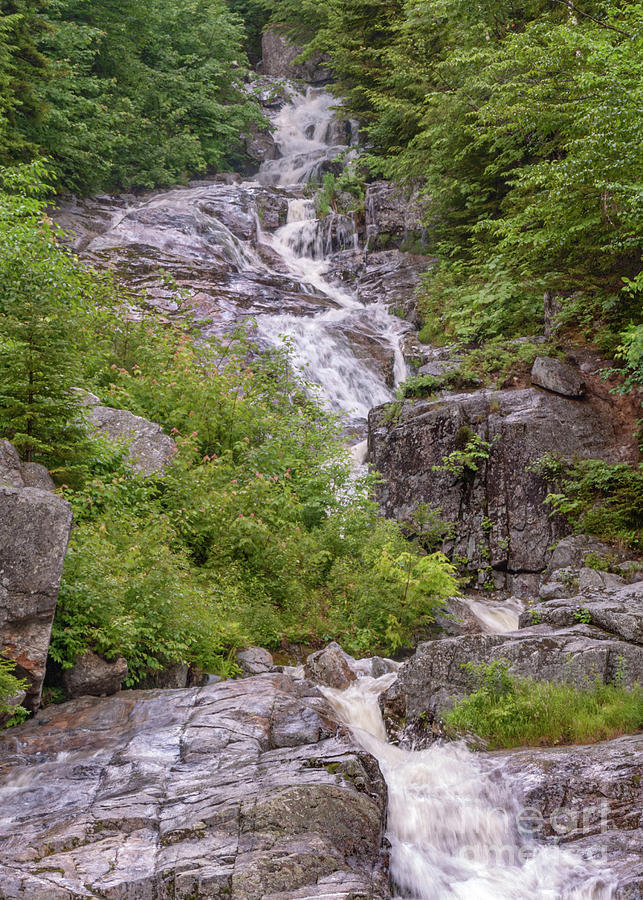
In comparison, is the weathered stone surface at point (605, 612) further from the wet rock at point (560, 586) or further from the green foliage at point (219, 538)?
the green foliage at point (219, 538)

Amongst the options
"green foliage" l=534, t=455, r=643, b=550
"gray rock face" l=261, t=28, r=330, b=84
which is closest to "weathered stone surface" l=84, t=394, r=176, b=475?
"green foliage" l=534, t=455, r=643, b=550

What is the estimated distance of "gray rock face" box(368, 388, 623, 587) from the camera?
11.2 meters

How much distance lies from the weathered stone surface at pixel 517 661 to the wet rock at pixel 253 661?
4.52 ft

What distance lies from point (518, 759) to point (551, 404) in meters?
8.07

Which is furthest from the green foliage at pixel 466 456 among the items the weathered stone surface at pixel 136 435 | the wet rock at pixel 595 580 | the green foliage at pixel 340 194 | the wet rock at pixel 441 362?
the green foliage at pixel 340 194

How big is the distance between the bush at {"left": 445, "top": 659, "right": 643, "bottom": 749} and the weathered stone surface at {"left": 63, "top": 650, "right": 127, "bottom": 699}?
2.92 metres

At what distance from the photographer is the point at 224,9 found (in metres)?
34.7

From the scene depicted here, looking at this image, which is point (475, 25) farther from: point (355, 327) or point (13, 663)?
point (13, 663)

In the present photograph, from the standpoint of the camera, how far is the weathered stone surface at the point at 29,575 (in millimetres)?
4871

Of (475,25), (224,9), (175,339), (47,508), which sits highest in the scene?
(224,9)

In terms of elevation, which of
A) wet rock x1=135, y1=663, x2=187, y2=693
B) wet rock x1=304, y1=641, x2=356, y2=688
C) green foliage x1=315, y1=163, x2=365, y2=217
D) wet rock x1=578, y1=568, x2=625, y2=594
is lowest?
wet rock x1=304, y1=641, x2=356, y2=688

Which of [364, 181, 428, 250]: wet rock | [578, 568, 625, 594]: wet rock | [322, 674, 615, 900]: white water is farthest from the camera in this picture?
[364, 181, 428, 250]: wet rock

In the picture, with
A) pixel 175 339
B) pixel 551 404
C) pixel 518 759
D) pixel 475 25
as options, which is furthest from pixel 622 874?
pixel 475 25

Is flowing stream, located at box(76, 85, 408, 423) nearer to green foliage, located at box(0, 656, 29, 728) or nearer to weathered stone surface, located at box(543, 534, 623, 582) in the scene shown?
weathered stone surface, located at box(543, 534, 623, 582)
